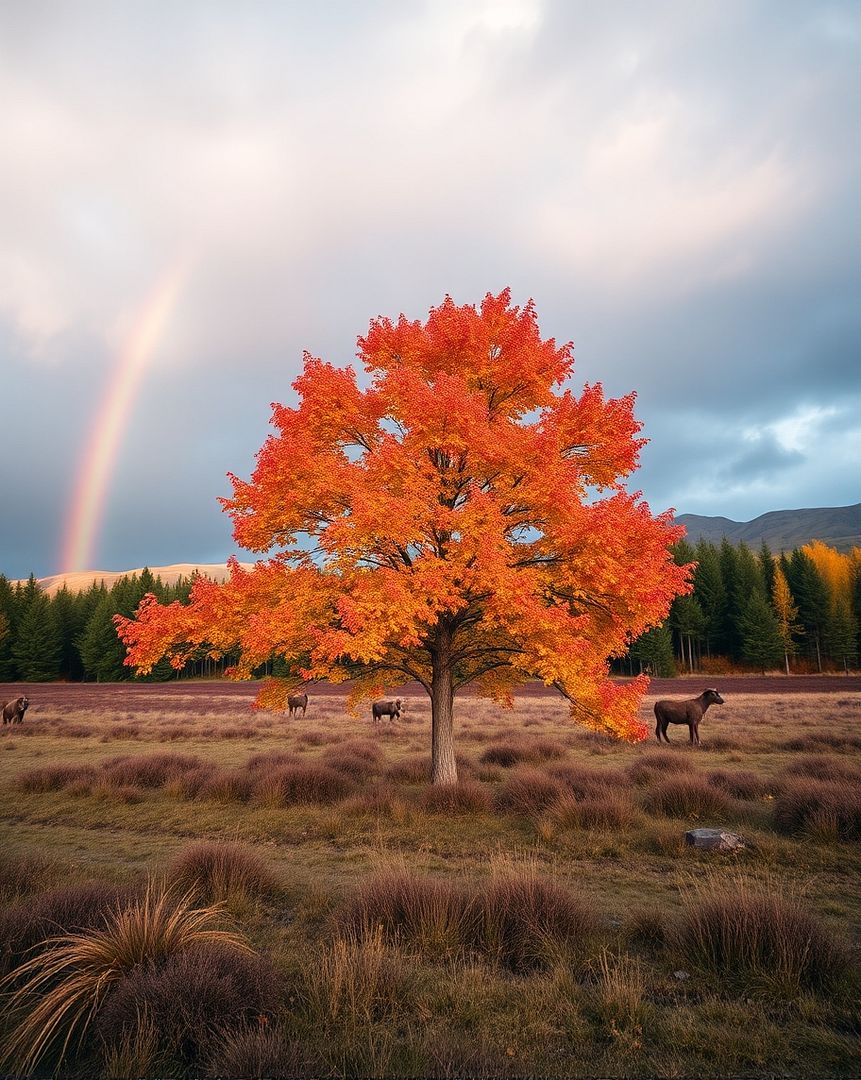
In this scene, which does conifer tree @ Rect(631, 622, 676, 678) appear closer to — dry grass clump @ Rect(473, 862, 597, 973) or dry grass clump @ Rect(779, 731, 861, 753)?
dry grass clump @ Rect(779, 731, 861, 753)

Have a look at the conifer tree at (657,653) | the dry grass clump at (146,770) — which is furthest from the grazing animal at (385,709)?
the conifer tree at (657,653)

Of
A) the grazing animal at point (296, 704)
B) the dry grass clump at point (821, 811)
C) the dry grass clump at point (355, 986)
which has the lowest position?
the grazing animal at point (296, 704)

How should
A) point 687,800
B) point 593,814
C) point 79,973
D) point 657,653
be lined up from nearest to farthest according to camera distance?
point 79,973
point 593,814
point 687,800
point 657,653

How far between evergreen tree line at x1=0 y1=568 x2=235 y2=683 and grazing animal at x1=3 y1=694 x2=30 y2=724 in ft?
185

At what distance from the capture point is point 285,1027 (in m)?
4.65

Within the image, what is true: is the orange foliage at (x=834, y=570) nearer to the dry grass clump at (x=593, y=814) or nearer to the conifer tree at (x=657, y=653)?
the conifer tree at (x=657, y=653)

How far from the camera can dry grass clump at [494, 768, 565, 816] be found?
13109 millimetres

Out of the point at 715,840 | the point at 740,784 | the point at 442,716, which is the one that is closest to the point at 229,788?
the point at 442,716

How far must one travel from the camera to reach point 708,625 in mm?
78625

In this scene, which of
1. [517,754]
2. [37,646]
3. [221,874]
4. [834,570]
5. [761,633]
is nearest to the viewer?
[221,874]

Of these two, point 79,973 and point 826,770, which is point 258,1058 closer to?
point 79,973

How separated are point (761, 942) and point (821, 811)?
21.5 feet

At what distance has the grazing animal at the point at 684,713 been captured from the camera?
2289 centimetres

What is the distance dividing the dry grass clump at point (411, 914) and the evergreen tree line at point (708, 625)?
191 feet
